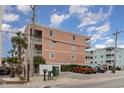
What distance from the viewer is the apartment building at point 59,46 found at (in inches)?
1435

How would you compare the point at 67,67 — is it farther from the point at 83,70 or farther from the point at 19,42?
the point at 19,42

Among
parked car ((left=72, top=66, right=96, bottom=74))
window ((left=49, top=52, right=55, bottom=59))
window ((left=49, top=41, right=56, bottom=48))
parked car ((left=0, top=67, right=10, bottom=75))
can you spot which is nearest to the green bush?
parked car ((left=72, top=66, right=96, bottom=74))

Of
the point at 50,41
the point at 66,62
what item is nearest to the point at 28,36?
the point at 50,41

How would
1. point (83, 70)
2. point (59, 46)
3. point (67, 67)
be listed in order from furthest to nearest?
point (59, 46) → point (83, 70) → point (67, 67)

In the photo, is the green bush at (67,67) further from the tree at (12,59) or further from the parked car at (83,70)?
the tree at (12,59)

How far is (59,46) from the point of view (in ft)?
126

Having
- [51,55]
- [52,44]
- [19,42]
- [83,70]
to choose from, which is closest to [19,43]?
[19,42]

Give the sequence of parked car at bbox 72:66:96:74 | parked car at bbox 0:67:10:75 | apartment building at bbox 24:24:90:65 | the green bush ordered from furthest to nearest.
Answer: parked car at bbox 72:66:96:74 < apartment building at bbox 24:24:90:65 < the green bush < parked car at bbox 0:67:10:75

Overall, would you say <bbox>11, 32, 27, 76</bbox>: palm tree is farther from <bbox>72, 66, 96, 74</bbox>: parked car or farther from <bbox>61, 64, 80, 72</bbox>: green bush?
<bbox>72, 66, 96, 74</bbox>: parked car

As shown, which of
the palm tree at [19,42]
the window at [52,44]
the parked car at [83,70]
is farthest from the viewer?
the parked car at [83,70]

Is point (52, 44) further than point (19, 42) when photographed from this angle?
Yes

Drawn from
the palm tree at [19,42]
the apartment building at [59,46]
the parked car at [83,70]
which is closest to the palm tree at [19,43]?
the palm tree at [19,42]

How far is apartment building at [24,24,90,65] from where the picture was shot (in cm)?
3644

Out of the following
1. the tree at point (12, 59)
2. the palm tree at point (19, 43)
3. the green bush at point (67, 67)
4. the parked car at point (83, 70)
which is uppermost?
the palm tree at point (19, 43)
